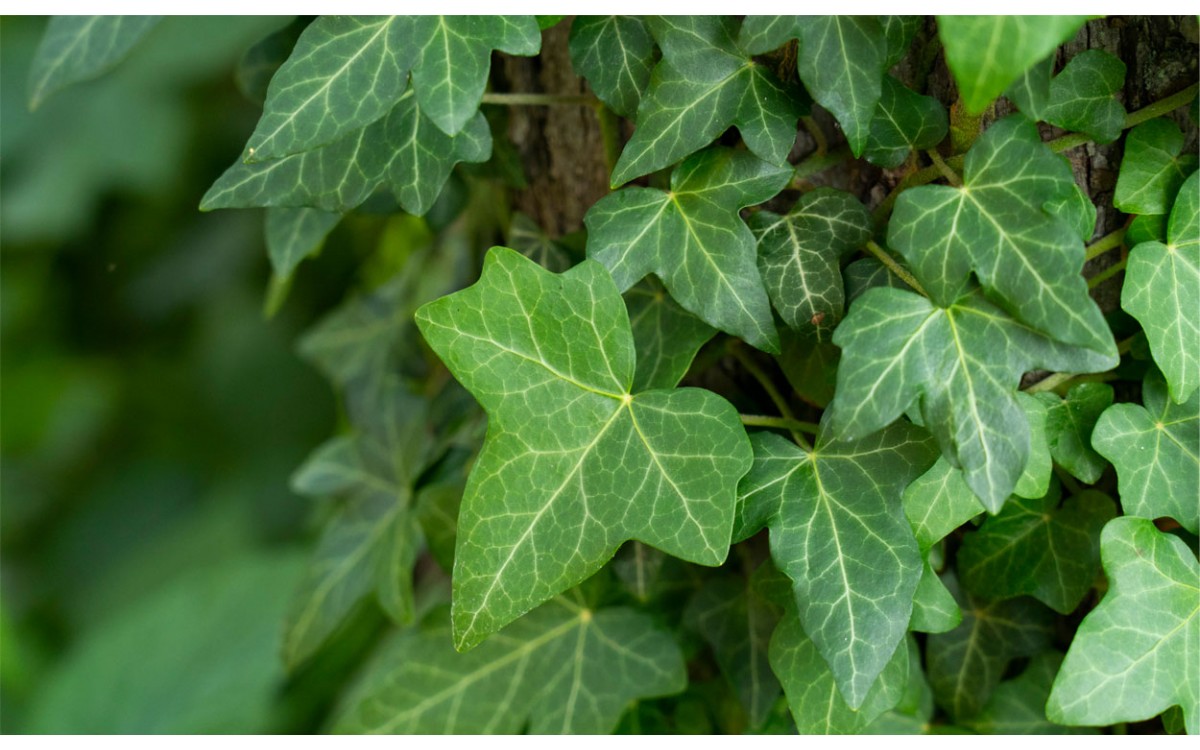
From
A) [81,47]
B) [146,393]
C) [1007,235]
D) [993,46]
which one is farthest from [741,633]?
[146,393]

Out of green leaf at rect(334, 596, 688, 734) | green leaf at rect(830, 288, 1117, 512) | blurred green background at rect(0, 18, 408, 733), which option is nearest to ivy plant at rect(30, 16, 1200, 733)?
green leaf at rect(830, 288, 1117, 512)

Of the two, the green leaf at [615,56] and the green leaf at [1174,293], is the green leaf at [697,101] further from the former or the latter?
the green leaf at [1174,293]

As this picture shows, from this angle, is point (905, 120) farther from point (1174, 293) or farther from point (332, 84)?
point (332, 84)

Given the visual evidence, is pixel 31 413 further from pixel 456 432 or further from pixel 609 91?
pixel 609 91

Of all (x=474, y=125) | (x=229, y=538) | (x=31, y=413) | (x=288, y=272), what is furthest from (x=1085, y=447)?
(x=31, y=413)

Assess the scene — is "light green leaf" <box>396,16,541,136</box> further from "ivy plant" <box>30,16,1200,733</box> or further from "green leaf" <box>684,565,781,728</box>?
"green leaf" <box>684,565,781,728</box>
